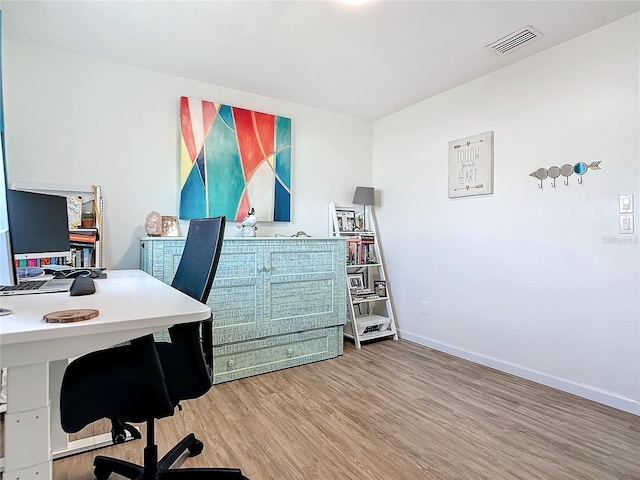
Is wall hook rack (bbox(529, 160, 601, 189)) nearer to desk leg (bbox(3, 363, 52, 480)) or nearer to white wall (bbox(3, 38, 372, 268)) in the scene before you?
white wall (bbox(3, 38, 372, 268))

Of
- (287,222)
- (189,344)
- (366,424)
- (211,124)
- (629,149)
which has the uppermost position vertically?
(211,124)

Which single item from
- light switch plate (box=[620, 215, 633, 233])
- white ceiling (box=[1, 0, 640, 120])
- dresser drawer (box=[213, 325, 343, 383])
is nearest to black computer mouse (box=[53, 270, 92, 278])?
dresser drawer (box=[213, 325, 343, 383])

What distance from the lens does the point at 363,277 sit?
396 centimetres

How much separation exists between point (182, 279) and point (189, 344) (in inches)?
15.6

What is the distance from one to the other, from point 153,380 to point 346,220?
9.54 feet

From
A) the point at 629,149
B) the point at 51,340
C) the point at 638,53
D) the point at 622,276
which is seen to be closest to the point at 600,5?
the point at 638,53

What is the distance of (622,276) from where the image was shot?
222cm

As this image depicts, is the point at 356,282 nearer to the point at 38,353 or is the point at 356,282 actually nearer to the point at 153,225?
the point at 153,225

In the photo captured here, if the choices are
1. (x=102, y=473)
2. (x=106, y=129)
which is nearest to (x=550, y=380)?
(x=102, y=473)

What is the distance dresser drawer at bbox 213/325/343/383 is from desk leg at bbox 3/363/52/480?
5.51ft

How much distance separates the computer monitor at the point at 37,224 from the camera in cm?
167

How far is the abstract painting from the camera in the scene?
117 inches

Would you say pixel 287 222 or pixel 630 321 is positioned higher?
pixel 287 222

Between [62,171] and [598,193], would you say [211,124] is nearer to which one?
[62,171]
